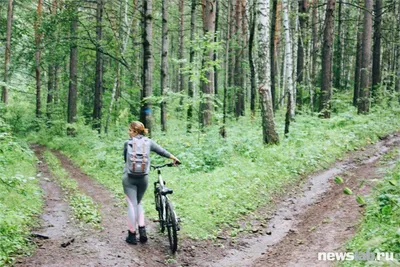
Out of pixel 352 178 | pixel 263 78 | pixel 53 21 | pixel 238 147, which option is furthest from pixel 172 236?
pixel 53 21

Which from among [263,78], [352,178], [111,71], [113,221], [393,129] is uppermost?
[111,71]

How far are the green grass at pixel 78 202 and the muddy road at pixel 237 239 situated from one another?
0.20 m

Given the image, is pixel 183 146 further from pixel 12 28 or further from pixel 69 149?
pixel 12 28

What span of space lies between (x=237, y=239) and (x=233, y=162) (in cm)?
422

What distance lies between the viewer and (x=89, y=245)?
651 cm

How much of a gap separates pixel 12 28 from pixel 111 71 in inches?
270

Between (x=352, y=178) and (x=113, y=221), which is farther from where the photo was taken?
(x=352, y=178)

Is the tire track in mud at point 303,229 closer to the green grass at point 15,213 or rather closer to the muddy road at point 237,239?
the muddy road at point 237,239

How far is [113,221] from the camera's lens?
318 inches

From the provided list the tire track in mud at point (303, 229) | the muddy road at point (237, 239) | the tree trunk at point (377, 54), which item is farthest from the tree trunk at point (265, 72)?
the tree trunk at point (377, 54)

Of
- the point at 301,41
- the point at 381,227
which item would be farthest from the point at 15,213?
the point at 301,41

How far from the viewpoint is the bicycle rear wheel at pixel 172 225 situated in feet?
21.1

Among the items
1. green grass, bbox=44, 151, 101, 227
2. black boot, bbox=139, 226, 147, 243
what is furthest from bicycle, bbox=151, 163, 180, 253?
green grass, bbox=44, 151, 101, 227

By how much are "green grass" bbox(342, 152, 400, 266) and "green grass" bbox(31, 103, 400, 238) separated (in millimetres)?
2800
